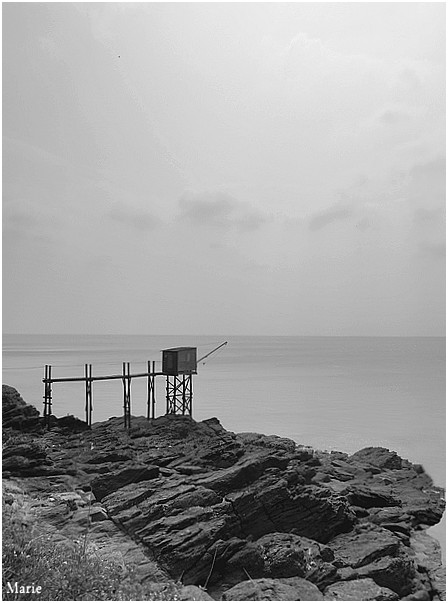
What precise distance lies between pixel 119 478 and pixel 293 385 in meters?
1.65

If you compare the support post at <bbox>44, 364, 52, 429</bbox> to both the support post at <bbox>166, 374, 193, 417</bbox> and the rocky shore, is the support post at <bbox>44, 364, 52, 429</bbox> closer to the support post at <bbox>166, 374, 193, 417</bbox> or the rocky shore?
the rocky shore

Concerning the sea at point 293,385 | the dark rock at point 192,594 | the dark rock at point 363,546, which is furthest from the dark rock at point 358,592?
the sea at point 293,385

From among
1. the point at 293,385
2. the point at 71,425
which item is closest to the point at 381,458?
the point at 293,385

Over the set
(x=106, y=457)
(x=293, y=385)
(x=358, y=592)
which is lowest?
(x=358, y=592)

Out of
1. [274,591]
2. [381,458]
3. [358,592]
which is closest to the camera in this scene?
[274,591]

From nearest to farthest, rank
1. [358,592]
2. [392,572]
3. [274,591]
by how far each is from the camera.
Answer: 1. [274,591]
2. [358,592]
3. [392,572]

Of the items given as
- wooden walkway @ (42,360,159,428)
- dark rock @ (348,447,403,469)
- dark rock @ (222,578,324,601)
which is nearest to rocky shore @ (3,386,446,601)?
dark rock @ (222,578,324,601)

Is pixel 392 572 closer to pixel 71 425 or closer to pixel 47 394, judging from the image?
pixel 71 425

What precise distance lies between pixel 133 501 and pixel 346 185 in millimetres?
2489

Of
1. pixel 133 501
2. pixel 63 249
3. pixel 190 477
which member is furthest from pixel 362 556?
pixel 63 249

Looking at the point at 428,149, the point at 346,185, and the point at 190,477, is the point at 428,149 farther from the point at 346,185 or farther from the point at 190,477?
the point at 190,477

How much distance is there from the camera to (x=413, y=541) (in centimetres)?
438

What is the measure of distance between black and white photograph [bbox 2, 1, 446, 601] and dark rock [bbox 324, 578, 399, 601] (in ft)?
0.05

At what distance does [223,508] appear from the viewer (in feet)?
13.4
